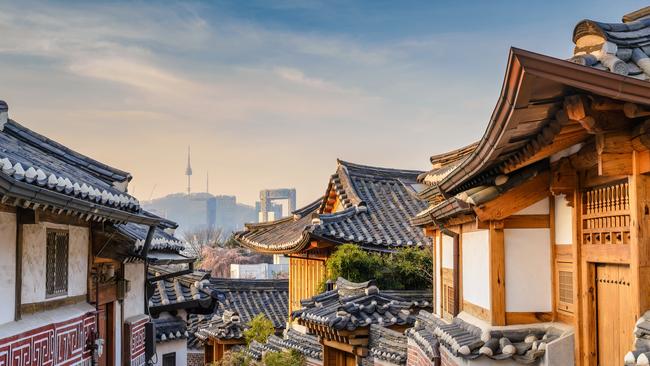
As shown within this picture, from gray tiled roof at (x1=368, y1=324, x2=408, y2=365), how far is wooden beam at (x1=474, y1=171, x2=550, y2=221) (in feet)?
20.3

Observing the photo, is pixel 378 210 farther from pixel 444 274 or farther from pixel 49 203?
pixel 49 203

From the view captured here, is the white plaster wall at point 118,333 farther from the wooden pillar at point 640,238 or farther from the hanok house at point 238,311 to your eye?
the hanok house at point 238,311

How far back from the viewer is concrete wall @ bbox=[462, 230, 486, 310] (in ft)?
29.3

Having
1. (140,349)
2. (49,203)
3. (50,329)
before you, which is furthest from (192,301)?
(49,203)

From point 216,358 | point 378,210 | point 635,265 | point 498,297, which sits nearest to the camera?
point 635,265

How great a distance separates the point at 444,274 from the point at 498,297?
4.19 metres

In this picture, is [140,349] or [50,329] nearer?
[50,329]

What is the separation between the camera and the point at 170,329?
71.5 ft

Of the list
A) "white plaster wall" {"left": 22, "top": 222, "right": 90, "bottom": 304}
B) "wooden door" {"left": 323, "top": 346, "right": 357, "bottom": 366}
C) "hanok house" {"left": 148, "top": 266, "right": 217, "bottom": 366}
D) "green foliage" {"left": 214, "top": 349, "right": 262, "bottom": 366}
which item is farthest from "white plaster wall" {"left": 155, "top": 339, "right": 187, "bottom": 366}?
"white plaster wall" {"left": 22, "top": 222, "right": 90, "bottom": 304}

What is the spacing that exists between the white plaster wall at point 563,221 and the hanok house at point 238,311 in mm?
20485

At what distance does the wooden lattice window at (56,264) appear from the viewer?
9.74 meters

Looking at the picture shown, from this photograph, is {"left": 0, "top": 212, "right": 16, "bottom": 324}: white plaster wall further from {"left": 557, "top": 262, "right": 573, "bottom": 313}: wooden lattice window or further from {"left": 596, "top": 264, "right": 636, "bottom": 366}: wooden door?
{"left": 596, "top": 264, "right": 636, "bottom": 366}: wooden door

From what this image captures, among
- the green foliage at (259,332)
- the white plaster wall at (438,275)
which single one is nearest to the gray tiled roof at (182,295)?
the green foliage at (259,332)

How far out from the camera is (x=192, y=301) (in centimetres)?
2009
